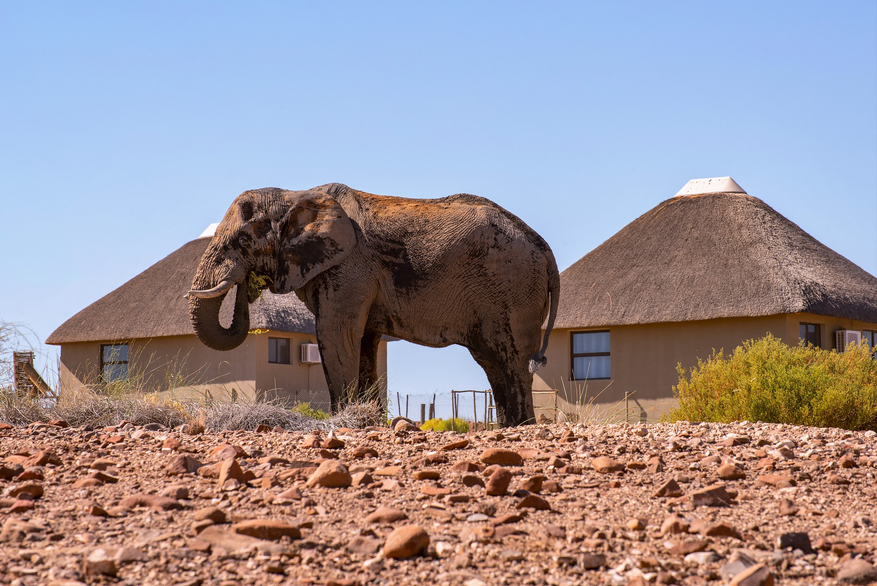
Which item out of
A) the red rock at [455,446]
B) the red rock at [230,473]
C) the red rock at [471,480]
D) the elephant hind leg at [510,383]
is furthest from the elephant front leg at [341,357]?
the red rock at [471,480]

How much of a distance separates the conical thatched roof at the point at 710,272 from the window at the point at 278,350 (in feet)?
21.4

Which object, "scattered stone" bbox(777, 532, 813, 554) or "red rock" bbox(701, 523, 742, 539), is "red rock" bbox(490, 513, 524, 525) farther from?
"scattered stone" bbox(777, 532, 813, 554)

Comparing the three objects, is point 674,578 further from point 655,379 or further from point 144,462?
point 655,379

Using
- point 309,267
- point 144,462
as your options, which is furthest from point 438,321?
point 144,462

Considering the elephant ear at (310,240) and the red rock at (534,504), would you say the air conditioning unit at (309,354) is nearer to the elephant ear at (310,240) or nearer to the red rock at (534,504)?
the elephant ear at (310,240)

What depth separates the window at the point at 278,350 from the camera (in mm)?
19625

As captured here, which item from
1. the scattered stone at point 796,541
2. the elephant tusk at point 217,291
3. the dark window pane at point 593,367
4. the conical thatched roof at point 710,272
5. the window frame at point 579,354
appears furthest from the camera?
the dark window pane at point 593,367

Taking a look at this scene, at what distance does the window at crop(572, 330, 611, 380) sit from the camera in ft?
55.8

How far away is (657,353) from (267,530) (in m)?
14.0

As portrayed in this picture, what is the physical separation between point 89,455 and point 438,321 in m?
3.39

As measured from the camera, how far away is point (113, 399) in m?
6.73

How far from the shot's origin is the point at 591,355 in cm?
1717

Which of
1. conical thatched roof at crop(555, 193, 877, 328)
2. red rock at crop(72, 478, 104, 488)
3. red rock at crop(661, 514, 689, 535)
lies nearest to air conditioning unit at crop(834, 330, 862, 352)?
conical thatched roof at crop(555, 193, 877, 328)

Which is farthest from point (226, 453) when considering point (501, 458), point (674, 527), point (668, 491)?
point (674, 527)
